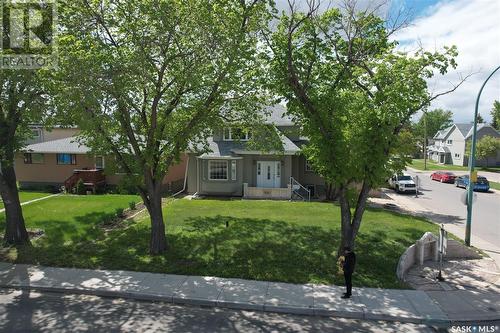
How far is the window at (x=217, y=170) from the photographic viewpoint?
26.4 meters

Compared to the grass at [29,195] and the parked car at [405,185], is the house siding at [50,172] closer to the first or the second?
the grass at [29,195]

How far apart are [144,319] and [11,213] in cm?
833

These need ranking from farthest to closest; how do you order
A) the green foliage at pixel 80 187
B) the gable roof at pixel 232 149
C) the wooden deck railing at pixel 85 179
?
1. the wooden deck railing at pixel 85 179
2. the green foliage at pixel 80 187
3. the gable roof at pixel 232 149

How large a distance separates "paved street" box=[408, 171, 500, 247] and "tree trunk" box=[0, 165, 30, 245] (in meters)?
17.3

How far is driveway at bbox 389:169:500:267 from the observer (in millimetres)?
17188

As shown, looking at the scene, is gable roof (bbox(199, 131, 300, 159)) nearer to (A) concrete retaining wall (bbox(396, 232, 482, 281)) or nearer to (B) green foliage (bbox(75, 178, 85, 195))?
(B) green foliage (bbox(75, 178, 85, 195))

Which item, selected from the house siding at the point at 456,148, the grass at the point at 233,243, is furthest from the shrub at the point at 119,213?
the house siding at the point at 456,148

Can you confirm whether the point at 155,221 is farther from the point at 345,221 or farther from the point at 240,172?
the point at 240,172

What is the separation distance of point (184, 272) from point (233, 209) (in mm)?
9814

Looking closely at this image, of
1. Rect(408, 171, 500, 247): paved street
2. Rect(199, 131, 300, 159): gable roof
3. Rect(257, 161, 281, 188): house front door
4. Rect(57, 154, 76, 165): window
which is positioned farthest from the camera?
Rect(57, 154, 76, 165): window

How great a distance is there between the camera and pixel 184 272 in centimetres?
1178

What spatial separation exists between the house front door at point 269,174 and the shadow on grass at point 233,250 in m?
8.85

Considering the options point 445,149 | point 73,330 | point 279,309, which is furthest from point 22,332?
point 445,149

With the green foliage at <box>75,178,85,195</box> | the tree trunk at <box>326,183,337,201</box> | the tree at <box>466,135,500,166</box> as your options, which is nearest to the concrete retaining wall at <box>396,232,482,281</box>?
the tree trunk at <box>326,183,337,201</box>
